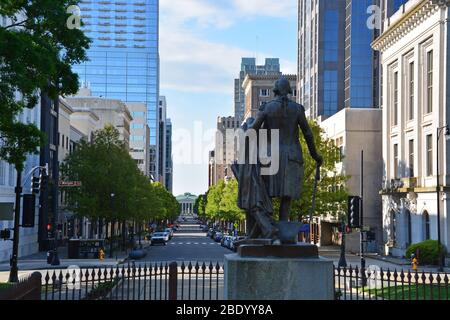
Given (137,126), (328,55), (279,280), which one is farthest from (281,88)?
(137,126)

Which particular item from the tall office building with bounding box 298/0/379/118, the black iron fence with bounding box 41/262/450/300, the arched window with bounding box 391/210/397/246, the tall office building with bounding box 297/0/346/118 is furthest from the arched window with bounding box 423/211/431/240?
the tall office building with bounding box 297/0/346/118

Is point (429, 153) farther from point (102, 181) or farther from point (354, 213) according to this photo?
point (102, 181)

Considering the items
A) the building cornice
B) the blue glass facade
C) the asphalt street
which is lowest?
the asphalt street

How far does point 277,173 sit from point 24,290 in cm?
632

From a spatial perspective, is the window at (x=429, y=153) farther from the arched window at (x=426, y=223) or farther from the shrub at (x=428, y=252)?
the shrub at (x=428, y=252)

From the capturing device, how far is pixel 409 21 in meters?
57.2

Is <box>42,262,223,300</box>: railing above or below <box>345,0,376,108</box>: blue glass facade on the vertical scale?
below

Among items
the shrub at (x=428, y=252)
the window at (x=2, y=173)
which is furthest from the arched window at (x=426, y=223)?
the window at (x=2, y=173)

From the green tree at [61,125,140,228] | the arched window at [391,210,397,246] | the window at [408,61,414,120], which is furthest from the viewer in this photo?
the green tree at [61,125,140,228]

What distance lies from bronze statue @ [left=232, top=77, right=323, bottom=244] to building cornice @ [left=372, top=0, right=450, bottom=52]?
39923mm

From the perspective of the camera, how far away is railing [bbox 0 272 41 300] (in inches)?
555

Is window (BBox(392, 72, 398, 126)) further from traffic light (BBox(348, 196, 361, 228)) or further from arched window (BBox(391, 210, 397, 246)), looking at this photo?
traffic light (BBox(348, 196, 361, 228))

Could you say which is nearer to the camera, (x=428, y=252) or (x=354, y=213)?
(x=354, y=213)

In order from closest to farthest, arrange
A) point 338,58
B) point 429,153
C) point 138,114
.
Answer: point 429,153
point 338,58
point 138,114
